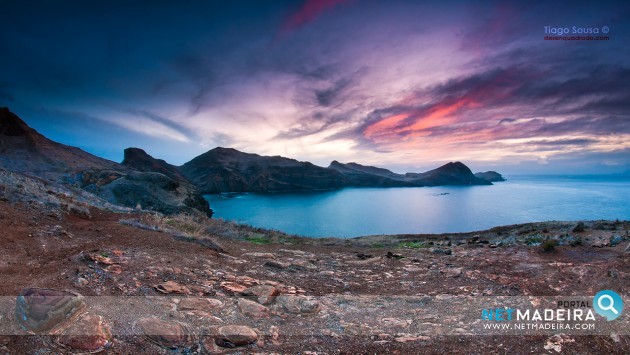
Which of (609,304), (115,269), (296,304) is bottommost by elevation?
(296,304)

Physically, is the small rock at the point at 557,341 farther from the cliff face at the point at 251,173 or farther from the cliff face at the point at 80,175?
the cliff face at the point at 251,173

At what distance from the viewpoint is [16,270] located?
548cm

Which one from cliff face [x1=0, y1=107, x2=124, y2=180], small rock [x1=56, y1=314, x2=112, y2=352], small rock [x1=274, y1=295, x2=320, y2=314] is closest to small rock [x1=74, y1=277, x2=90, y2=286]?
small rock [x1=56, y1=314, x2=112, y2=352]

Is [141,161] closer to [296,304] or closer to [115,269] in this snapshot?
[115,269]

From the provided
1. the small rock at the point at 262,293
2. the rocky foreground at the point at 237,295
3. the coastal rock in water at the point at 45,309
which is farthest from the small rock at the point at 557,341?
the coastal rock in water at the point at 45,309

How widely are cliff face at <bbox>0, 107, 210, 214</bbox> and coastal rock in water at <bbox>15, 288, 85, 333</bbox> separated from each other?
21164 mm

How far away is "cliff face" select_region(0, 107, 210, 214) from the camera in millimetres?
26625

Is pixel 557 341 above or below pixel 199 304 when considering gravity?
below

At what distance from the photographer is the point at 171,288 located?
5895 millimetres

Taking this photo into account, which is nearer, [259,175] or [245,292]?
[245,292]

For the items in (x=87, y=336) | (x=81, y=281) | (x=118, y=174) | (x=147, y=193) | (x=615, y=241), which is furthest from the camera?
(x=118, y=174)

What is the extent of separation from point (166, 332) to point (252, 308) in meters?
1.59

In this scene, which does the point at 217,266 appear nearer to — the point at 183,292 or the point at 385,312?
the point at 183,292

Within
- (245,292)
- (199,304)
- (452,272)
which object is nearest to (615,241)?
(452,272)
